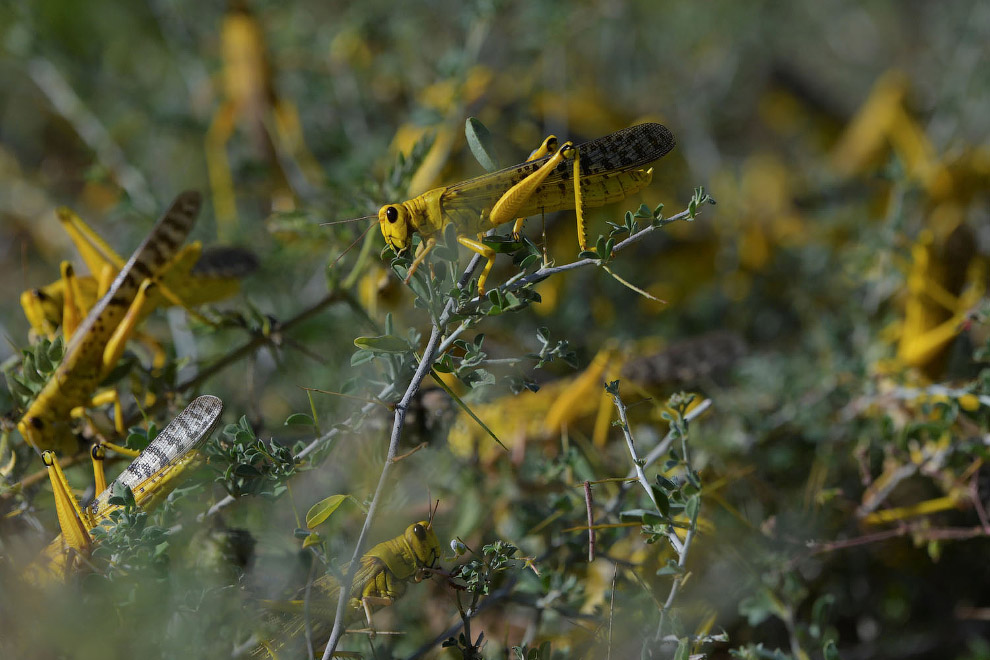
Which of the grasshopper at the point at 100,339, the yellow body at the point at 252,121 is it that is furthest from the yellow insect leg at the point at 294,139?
the grasshopper at the point at 100,339

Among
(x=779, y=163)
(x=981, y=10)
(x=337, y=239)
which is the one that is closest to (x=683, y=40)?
(x=779, y=163)

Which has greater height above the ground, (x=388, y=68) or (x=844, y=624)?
(x=388, y=68)

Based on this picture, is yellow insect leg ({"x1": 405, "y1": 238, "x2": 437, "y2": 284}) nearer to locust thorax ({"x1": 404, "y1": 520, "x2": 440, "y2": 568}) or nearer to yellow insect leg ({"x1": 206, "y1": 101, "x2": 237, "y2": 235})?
locust thorax ({"x1": 404, "y1": 520, "x2": 440, "y2": 568})

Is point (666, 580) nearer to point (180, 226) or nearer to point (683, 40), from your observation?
point (180, 226)

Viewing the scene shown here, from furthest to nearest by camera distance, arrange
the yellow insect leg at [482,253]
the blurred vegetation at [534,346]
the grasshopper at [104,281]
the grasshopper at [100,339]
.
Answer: the grasshopper at [104,281]
the grasshopper at [100,339]
the blurred vegetation at [534,346]
the yellow insect leg at [482,253]

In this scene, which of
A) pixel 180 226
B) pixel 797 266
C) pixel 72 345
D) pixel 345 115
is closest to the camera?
pixel 72 345

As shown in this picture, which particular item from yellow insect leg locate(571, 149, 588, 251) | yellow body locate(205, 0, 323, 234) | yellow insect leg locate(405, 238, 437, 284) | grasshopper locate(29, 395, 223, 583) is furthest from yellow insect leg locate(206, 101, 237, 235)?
yellow insect leg locate(571, 149, 588, 251)

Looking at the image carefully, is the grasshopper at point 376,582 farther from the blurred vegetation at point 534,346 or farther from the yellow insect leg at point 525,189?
the yellow insect leg at point 525,189
